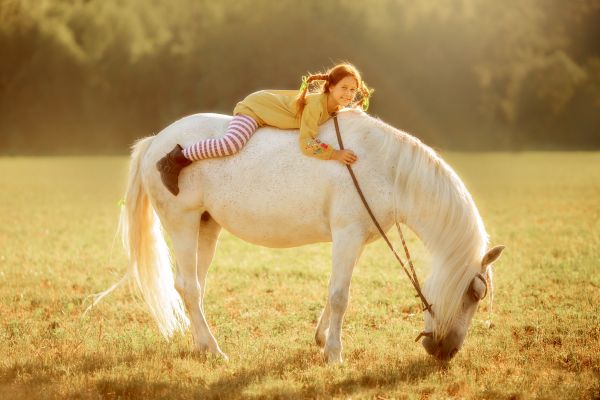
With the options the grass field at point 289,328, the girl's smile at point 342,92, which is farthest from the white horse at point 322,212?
the grass field at point 289,328

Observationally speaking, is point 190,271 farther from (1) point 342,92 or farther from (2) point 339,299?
(1) point 342,92

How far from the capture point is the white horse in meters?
4.86

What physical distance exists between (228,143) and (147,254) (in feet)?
4.31

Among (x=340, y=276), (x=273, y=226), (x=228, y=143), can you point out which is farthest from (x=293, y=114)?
(x=340, y=276)

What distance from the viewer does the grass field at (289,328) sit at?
4656 mm

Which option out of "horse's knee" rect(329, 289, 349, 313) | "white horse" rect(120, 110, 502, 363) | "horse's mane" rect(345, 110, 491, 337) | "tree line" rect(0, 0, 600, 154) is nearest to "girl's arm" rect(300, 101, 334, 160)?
"white horse" rect(120, 110, 502, 363)

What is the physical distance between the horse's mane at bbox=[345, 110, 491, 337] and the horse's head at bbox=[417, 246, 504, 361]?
0.02 m

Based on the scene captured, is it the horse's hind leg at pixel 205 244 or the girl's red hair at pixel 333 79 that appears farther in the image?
the horse's hind leg at pixel 205 244

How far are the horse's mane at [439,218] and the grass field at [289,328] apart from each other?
299 mm

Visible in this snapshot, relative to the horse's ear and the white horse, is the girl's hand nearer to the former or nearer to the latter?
the white horse

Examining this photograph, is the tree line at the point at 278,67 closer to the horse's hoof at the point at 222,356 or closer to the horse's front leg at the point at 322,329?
the horse's front leg at the point at 322,329

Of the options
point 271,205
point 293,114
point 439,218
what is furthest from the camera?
point 293,114

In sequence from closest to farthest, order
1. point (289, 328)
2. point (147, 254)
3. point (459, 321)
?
point (459, 321), point (147, 254), point (289, 328)

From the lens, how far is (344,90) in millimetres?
5164
